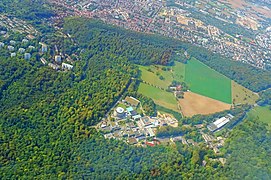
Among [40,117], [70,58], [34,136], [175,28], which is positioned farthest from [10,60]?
[175,28]

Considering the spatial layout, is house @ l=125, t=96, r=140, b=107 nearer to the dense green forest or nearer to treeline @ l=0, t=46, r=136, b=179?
treeline @ l=0, t=46, r=136, b=179

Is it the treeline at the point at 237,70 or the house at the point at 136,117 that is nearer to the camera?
the house at the point at 136,117

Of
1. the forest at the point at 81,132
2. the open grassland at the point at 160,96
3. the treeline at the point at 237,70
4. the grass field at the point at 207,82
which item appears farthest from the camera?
the treeline at the point at 237,70

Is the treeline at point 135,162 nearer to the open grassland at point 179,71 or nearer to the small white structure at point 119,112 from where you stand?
the small white structure at point 119,112

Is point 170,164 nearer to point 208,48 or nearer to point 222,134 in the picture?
point 222,134

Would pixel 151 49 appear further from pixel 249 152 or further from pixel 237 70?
pixel 249 152

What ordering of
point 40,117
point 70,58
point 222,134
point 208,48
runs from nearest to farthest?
point 40,117, point 222,134, point 70,58, point 208,48

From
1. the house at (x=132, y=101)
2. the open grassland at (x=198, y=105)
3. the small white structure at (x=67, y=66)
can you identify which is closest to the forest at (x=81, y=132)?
the small white structure at (x=67, y=66)
